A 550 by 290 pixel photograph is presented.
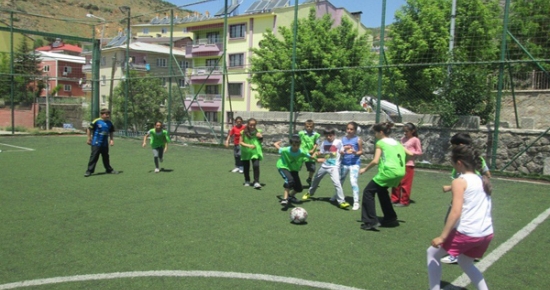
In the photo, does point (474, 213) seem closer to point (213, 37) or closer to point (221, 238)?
point (221, 238)

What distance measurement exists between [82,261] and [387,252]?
12.2 ft

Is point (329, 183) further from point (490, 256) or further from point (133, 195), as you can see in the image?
point (490, 256)

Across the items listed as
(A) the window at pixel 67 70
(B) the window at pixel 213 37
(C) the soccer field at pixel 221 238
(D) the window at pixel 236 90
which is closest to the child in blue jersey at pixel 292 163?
(C) the soccer field at pixel 221 238

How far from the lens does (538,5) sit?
588 inches

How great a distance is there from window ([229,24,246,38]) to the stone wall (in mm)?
27909

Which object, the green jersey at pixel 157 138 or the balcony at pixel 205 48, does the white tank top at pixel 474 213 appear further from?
the balcony at pixel 205 48

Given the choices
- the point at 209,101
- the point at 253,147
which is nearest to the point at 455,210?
the point at 253,147

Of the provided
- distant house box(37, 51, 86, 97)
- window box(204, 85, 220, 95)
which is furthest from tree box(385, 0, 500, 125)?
distant house box(37, 51, 86, 97)

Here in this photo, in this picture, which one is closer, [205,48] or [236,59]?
[205,48]

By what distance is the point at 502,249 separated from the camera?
617 cm

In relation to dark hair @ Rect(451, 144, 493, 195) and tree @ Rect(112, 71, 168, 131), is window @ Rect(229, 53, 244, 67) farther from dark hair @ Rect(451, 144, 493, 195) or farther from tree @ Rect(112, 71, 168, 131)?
dark hair @ Rect(451, 144, 493, 195)

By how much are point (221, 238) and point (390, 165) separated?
2705 millimetres

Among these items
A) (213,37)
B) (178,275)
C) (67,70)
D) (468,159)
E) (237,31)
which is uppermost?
(237,31)

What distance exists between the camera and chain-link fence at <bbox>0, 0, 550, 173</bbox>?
14016 mm
